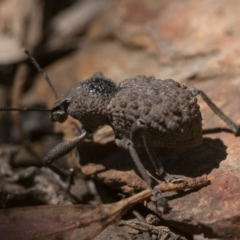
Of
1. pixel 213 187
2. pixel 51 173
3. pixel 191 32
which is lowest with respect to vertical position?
pixel 213 187

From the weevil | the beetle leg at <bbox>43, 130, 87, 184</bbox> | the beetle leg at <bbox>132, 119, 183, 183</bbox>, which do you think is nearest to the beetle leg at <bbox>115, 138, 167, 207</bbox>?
the weevil

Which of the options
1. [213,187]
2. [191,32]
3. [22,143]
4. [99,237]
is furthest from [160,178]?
[191,32]

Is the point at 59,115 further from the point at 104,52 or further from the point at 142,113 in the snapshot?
the point at 104,52

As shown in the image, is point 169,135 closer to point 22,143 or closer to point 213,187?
point 213,187

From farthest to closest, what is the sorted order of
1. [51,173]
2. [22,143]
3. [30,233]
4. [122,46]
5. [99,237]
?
[122,46] < [22,143] < [51,173] < [99,237] < [30,233]

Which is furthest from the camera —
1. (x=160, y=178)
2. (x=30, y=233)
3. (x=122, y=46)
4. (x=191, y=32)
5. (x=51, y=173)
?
(x=122, y=46)

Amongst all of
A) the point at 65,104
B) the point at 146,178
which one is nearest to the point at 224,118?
the point at 146,178
